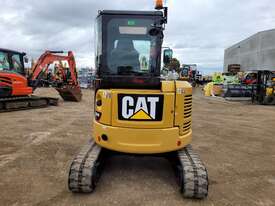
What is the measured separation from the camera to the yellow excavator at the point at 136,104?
13.7 ft

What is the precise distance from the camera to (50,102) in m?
15.3

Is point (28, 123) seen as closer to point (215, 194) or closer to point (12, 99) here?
Result: point (12, 99)

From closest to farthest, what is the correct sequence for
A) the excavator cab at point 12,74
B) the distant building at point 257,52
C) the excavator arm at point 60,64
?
the excavator cab at point 12,74, the excavator arm at point 60,64, the distant building at point 257,52

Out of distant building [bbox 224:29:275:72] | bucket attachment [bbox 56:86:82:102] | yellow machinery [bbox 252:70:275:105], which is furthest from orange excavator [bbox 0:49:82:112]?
distant building [bbox 224:29:275:72]

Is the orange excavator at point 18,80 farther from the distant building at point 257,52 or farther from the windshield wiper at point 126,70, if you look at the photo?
the distant building at point 257,52

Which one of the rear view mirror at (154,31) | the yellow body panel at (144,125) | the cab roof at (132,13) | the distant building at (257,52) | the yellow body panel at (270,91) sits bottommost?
the yellow body panel at (270,91)

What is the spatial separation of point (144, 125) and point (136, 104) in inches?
13.2

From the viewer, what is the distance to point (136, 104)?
430 centimetres

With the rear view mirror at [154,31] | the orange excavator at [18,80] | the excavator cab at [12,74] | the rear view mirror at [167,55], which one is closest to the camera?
the rear view mirror at [154,31]

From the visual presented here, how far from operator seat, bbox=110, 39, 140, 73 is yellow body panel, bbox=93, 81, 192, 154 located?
18.9 inches

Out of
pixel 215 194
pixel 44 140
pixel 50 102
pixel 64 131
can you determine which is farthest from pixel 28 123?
pixel 215 194

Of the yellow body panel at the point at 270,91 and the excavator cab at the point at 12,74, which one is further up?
the excavator cab at the point at 12,74

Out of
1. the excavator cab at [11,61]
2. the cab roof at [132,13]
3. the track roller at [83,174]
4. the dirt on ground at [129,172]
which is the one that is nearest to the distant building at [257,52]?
the excavator cab at [11,61]

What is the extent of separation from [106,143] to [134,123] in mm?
559
